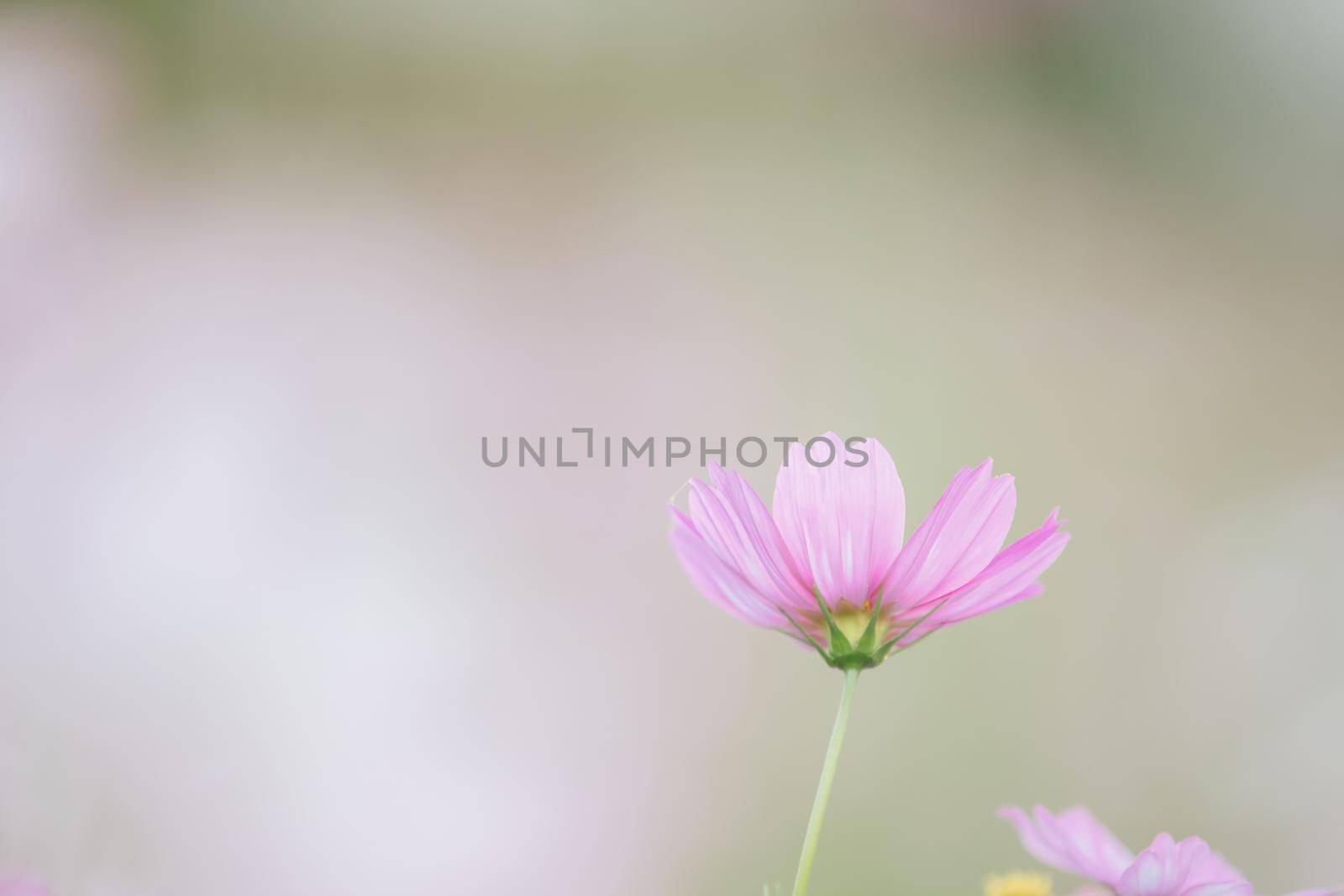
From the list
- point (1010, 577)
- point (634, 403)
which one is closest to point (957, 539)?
point (1010, 577)

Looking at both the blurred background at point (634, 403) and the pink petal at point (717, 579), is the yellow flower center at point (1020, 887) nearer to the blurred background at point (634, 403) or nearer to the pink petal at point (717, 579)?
the pink petal at point (717, 579)

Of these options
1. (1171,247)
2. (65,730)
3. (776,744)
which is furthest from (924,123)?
(65,730)

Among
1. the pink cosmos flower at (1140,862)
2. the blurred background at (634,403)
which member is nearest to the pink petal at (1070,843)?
the pink cosmos flower at (1140,862)

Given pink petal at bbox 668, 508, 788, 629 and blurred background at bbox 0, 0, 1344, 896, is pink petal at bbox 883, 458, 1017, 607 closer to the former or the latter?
pink petal at bbox 668, 508, 788, 629

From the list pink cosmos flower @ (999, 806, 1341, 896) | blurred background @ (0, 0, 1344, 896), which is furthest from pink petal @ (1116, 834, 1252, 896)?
blurred background @ (0, 0, 1344, 896)

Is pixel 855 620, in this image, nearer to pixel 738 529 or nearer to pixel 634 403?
pixel 738 529
